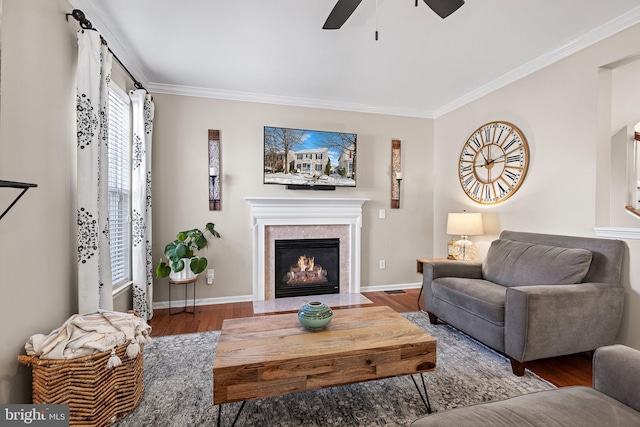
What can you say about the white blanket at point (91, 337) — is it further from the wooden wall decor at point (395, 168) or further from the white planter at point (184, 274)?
the wooden wall decor at point (395, 168)

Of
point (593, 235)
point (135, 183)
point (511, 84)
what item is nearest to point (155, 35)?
→ point (135, 183)

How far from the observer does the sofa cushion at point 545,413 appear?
1.01 metres

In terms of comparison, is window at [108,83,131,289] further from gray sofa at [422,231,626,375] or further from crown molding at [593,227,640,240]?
crown molding at [593,227,640,240]

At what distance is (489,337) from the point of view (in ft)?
7.21

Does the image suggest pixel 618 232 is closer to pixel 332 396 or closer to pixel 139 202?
pixel 332 396

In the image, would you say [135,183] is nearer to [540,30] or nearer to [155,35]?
[155,35]

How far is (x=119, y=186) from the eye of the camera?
2.71 m

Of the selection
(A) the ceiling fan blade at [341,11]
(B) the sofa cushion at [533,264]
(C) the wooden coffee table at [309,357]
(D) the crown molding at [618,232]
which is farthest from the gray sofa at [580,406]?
(A) the ceiling fan blade at [341,11]

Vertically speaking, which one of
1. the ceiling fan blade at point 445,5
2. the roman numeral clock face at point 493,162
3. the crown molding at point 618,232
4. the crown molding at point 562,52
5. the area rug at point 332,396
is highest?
the crown molding at point 562,52

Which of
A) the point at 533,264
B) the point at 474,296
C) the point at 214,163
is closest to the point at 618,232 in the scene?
the point at 533,264

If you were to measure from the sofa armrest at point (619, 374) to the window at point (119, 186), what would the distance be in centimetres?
332

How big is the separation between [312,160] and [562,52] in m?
2.64

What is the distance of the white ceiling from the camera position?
2084 mm

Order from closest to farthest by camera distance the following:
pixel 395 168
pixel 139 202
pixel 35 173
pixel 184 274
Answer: pixel 35 173 → pixel 139 202 → pixel 184 274 → pixel 395 168
